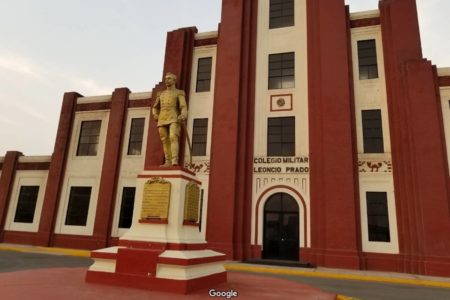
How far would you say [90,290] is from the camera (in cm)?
620

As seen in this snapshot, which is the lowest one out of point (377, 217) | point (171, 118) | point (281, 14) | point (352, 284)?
point (352, 284)

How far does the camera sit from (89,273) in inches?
281

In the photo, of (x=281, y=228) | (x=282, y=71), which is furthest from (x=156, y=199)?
(x=282, y=71)

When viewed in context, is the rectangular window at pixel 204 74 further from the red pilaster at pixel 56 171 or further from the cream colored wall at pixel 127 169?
the red pilaster at pixel 56 171

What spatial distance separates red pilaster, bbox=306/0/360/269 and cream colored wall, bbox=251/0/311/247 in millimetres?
350

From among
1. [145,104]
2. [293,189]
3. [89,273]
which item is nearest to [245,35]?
[145,104]

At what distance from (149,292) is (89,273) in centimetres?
170

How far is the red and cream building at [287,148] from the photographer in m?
13.6

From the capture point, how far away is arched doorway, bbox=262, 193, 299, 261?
14.5m

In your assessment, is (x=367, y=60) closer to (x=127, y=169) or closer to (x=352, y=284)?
(x=352, y=284)

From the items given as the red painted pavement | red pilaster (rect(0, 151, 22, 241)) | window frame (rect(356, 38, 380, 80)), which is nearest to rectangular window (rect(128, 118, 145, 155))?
red pilaster (rect(0, 151, 22, 241))

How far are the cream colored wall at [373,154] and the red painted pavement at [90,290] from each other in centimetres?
738

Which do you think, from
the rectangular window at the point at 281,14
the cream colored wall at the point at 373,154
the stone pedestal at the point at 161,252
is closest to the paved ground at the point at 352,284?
the stone pedestal at the point at 161,252

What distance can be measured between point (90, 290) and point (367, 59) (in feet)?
51.2
